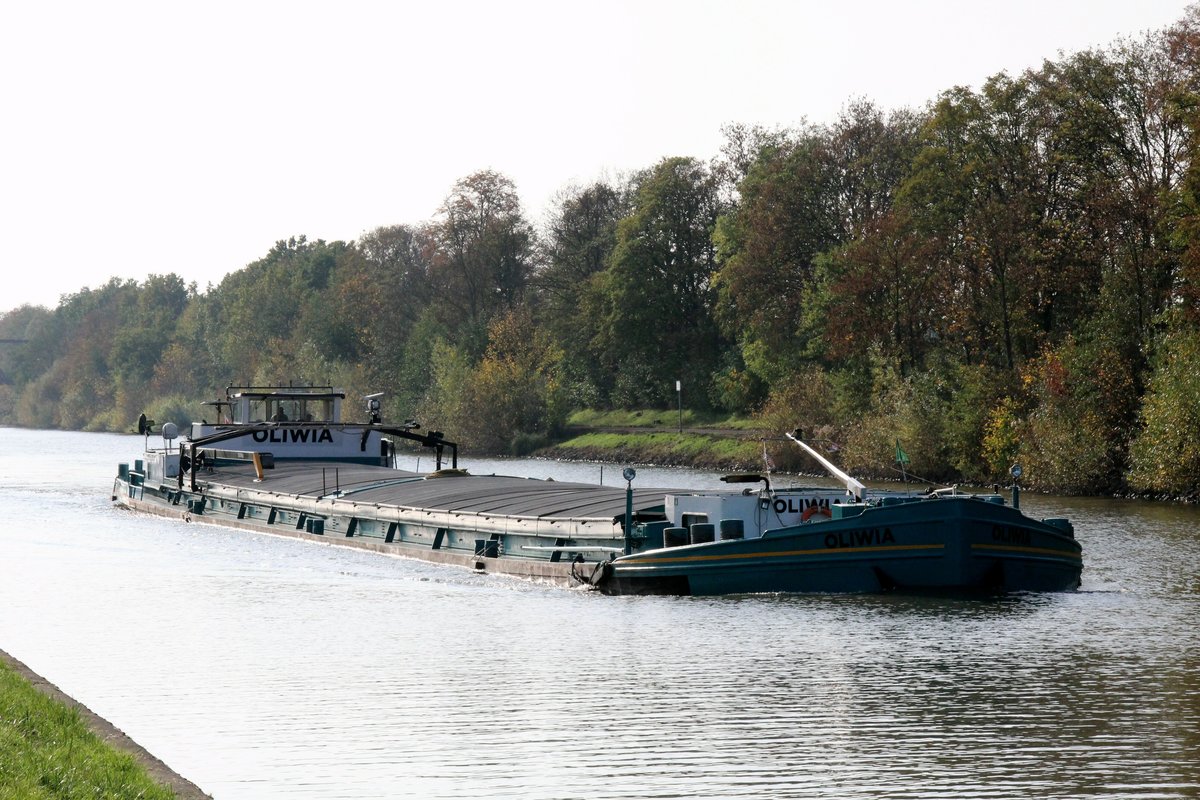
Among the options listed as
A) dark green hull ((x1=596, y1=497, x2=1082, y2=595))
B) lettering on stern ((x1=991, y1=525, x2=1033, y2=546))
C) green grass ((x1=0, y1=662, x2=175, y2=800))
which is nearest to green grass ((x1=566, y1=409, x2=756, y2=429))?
lettering on stern ((x1=991, y1=525, x2=1033, y2=546))

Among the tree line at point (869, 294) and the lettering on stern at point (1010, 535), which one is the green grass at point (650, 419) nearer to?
the tree line at point (869, 294)

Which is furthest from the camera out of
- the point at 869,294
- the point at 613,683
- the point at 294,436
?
the point at 869,294

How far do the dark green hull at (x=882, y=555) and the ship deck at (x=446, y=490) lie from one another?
117 inches

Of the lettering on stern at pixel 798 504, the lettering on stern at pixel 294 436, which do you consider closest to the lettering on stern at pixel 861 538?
the lettering on stern at pixel 798 504

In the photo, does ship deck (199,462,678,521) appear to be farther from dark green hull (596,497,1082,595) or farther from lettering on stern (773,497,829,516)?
dark green hull (596,497,1082,595)

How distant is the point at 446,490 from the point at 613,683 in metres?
18.3

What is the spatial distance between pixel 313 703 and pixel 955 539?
11705 mm

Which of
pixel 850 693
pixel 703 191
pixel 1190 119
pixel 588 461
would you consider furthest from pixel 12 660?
pixel 703 191

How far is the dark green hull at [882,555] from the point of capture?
2481 cm

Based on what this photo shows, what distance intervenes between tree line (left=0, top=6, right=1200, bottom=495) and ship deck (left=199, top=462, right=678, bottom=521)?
16.6 feet

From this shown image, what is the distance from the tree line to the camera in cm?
5406

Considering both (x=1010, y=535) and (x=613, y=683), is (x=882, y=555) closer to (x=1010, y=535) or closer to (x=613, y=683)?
(x=1010, y=535)

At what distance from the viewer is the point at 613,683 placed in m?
18.6

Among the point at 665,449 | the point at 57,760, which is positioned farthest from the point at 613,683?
the point at 665,449
